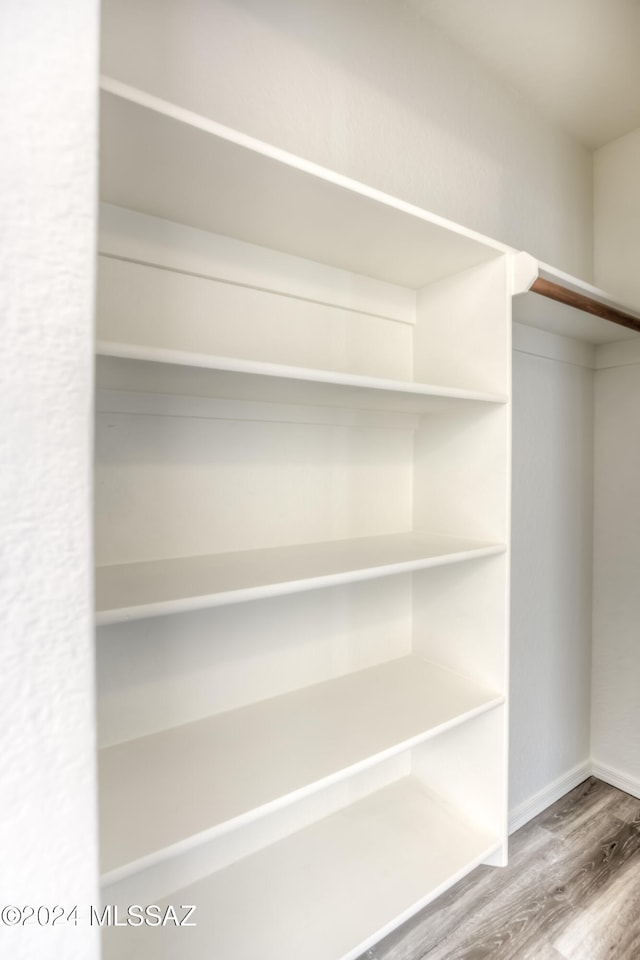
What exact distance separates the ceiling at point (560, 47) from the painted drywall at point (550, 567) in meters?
0.81

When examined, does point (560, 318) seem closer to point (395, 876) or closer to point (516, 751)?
point (516, 751)

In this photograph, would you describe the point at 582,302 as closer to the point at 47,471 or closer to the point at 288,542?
the point at 288,542

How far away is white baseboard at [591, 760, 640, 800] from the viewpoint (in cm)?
176

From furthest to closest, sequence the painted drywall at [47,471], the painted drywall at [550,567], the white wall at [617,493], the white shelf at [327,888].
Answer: the white wall at [617,493]
the painted drywall at [550,567]
the white shelf at [327,888]
the painted drywall at [47,471]

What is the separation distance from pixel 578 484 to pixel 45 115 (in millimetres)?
1888

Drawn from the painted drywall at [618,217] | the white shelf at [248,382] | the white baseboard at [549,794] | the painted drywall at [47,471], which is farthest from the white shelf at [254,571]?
the painted drywall at [618,217]

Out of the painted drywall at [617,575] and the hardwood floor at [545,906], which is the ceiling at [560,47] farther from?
the hardwood floor at [545,906]

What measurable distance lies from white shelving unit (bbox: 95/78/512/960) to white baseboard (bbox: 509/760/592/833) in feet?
1.84

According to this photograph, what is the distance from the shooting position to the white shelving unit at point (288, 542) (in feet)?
2.57

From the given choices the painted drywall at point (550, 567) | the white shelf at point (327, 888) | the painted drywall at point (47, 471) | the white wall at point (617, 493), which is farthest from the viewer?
the white wall at point (617, 493)

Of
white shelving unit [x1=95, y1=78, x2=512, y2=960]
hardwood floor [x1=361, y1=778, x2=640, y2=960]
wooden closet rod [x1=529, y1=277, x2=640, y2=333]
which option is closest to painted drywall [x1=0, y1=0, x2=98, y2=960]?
white shelving unit [x1=95, y1=78, x2=512, y2=960]

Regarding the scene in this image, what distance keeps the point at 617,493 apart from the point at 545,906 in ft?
4.43

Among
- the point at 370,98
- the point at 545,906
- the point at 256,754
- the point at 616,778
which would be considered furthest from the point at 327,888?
the point at 370,98

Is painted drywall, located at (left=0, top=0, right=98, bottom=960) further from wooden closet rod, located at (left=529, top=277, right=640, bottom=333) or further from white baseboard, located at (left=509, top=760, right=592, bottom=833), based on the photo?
white baseboard, located at (left=509, top=760, right=592, bottom=833)
